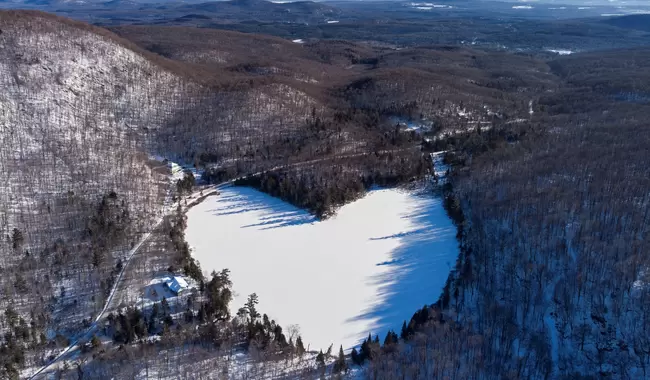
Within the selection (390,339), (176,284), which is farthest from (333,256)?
(176,284)

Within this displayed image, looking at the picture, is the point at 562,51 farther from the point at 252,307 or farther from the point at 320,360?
the point at 320,360

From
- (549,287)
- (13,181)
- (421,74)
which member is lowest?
(549,287)

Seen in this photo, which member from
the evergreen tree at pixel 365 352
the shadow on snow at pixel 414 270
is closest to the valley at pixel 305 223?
the evergreen tree at pixel 365 352

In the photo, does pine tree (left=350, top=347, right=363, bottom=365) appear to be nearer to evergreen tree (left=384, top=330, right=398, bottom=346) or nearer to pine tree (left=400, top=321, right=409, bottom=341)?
evergreen tree (left=384, top=330, right=398, bottom=346)

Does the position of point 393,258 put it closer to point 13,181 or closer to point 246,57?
point 13,181

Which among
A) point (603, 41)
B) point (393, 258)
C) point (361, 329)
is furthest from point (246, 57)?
point (603, 41)

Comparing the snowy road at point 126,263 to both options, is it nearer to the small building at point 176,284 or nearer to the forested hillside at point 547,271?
the small building at point 176,284
